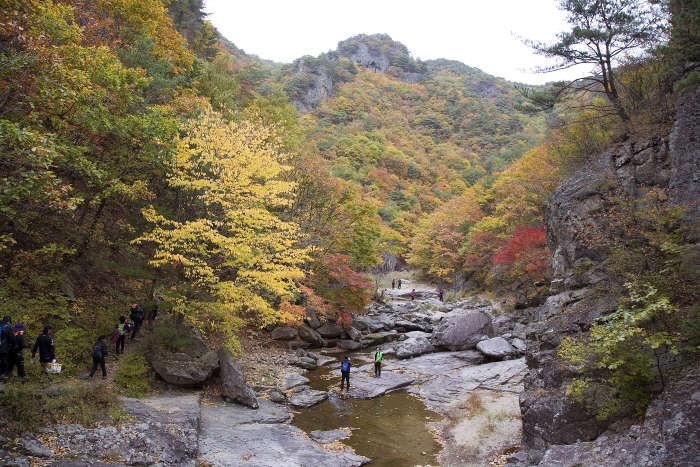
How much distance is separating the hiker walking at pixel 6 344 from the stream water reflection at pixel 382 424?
7837mm

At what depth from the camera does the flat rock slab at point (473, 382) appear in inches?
651

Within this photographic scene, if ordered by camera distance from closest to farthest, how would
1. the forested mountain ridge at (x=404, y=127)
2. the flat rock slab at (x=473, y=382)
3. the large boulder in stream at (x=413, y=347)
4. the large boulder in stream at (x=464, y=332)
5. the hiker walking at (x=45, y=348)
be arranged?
the hiker walking at (x=45, y=348) < the flat rock slab at (x=473, y=382) < the large boulder in stream at (x=413, y=347) < the large boulder in stream at (x=464, y=332) < the forested mountain ridge at (x=404, y=127)

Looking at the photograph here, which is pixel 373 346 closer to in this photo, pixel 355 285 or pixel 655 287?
pixel 355 285

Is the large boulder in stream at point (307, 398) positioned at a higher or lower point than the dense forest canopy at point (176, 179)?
lower

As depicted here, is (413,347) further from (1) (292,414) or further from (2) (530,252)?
(1) (292,414)

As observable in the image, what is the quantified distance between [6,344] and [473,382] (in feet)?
54.3

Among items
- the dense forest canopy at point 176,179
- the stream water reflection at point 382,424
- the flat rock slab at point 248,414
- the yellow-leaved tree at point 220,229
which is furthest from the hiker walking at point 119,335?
the stream water reflection at point 382,424

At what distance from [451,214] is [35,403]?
1800 inches

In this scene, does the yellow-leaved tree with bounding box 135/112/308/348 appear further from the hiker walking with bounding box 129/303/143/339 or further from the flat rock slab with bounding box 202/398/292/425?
the flat rock slab with bounding box 202/398/292/425

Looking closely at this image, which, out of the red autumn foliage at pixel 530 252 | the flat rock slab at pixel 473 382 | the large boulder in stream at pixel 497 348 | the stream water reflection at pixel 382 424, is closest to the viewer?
the stream water reflection at pixel 382 424

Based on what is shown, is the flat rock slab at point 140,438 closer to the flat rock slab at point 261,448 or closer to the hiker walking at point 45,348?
the flat rock slab at point 261,448

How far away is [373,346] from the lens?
25828mm

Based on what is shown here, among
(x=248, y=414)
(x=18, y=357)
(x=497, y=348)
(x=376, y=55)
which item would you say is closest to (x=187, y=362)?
(x=248, y=414)

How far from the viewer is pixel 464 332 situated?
23.2 metres
